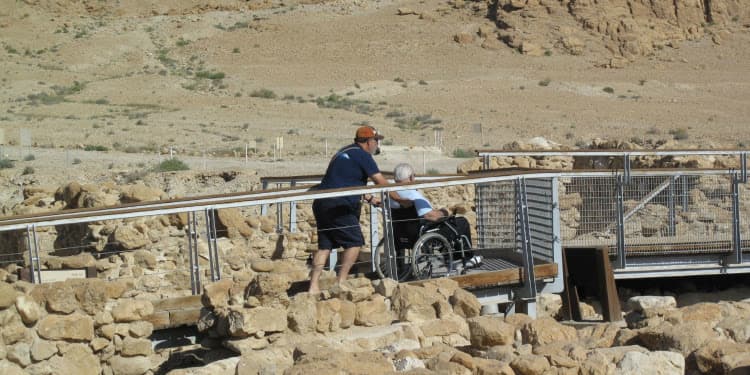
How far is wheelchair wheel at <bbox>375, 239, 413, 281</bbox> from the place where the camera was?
29.5ft

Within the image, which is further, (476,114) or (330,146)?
(476,114)

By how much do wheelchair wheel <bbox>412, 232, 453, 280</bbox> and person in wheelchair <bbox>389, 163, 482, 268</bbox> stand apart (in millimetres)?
105

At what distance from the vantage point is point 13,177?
23781 mm

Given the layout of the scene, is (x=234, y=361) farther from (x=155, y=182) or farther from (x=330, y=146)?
(x=330, y=146)

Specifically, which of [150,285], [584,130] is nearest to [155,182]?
[150,285]

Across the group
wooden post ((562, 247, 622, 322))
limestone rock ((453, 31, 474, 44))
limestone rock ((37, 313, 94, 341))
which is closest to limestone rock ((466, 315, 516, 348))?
limestone rock ((37, 313, 94, 341))

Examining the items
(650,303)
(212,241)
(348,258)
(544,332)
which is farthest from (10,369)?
(650,303)

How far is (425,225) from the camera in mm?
9242

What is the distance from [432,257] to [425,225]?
1.12 ft

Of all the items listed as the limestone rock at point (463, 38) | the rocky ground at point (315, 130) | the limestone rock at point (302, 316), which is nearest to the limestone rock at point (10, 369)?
the rocky ground at point (315, 130)

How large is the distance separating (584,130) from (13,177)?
25915 millimetres

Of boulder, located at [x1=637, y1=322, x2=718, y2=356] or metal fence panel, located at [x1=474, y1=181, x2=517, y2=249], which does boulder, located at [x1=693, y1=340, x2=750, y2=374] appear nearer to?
boulder, located at [x1=637, y1=322, x2=718, y2=356]

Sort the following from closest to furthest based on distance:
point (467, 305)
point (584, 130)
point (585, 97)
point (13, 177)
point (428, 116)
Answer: point (467, 305), point (13, 177), point (584, 130), point (428, 116), point (585, 97)

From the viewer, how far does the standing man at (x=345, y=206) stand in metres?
Result: 8.68
